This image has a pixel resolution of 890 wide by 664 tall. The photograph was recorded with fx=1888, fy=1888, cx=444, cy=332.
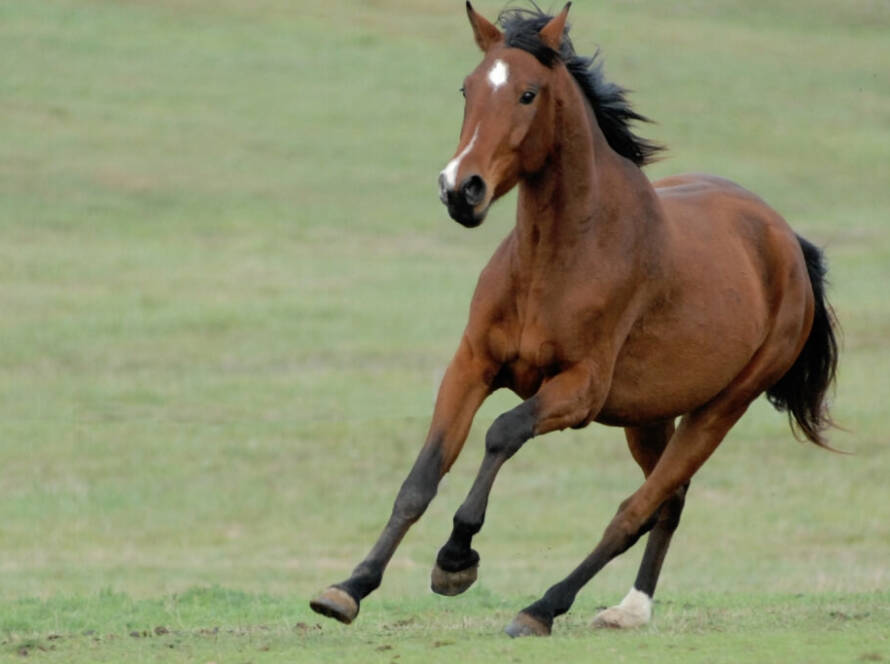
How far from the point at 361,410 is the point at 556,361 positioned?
12.6 meters

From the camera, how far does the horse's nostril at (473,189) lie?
6980 millimetres

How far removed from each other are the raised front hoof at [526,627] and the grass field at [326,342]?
19 cm

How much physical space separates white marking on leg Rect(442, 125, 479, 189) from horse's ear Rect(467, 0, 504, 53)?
1.94 feet

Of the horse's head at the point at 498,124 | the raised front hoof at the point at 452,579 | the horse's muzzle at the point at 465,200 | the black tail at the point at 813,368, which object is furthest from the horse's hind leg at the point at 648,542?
the horse's muzzle at the point at 465,200

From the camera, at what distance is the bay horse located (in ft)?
24.3

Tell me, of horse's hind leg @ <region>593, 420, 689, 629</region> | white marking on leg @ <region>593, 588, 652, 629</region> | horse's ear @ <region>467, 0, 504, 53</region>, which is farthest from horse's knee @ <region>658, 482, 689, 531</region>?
horse's ear @ <region>467, 0, 504, 53</region>

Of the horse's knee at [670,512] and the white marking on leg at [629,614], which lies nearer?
the white marking on leg at [629,614]

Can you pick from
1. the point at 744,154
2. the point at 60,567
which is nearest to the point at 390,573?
the point at 60,567

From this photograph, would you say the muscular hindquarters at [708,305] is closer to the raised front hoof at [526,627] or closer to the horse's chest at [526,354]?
the horse's chest at [526,354]

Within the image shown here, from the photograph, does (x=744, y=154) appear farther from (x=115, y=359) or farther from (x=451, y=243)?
(x=115, y=359)

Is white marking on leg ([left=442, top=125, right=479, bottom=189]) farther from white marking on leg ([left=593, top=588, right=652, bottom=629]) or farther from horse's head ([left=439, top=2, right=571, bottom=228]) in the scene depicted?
white marking on leg ([left=593, top=588, right=652, bottom=629])

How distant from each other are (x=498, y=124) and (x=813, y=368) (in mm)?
3257

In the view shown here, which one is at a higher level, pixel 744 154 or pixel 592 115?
pixel 592 115

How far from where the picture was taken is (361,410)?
66.2ft
